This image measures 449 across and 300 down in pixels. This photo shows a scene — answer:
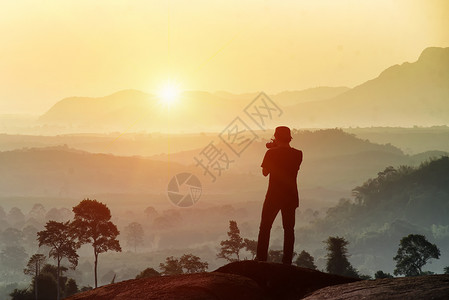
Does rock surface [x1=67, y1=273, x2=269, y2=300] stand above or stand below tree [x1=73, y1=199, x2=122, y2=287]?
below

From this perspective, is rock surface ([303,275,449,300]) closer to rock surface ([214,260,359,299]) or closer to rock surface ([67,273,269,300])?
rock surface ([214,260,359,299])

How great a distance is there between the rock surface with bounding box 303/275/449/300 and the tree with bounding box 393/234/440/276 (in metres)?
99.1

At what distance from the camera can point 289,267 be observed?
61.0 feet

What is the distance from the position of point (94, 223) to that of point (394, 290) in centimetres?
6515

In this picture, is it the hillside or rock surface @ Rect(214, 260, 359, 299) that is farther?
rock surface @ Rect(214, 260, 359, 299)

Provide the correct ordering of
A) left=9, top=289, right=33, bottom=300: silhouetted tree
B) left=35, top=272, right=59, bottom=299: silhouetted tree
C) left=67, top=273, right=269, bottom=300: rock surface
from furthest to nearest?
left=35, top=272, right=59, bottom=299: silhouetted tree → left=9, top=289, right=33, bottom=300: silhouetted tree → left=67, top=273, right=269, bottom=300: rock surface

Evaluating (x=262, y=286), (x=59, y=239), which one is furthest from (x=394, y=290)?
(x=59, y=239)

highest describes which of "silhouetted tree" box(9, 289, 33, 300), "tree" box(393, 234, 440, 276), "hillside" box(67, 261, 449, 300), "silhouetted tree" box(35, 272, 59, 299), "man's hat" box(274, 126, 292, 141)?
"tree" box(393, 234, 440, 276)

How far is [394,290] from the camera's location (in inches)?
563

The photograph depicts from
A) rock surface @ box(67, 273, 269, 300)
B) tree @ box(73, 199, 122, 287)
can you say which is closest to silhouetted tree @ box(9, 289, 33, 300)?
tree @ box(73, 199, 122, 287)

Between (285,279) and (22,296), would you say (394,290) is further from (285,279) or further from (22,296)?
(22,296)

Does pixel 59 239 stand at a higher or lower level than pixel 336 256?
higher

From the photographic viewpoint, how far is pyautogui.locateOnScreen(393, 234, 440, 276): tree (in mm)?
110688

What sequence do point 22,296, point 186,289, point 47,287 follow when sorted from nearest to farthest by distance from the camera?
1. point 186,289
2. point 22,296
3. point 47,287
